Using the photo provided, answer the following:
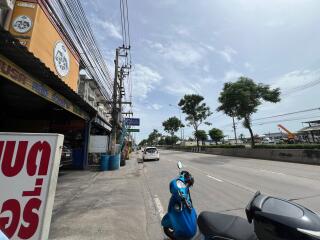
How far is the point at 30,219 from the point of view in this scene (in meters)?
1.90

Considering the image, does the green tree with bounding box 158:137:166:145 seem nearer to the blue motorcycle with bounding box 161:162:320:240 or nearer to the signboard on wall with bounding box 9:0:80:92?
the signboard on wall with bounding box 9:0:80:92

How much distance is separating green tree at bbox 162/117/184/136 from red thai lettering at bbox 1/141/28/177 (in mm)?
76489

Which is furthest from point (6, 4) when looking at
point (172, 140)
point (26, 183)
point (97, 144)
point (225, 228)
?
point (172, 140)

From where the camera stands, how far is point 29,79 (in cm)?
658

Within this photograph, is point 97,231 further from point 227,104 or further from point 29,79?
point 227,104

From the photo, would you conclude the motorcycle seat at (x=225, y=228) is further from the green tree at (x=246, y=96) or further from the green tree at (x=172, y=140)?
the green tree at (x=172, y=140)

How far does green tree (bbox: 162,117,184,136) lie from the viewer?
79.3m

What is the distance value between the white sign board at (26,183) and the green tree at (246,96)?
1097 inches

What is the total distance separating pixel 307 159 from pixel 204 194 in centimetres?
Answer: 1548

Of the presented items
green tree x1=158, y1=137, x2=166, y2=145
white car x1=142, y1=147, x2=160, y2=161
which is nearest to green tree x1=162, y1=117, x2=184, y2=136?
green tree x1=158, y1=137, x2=166, y2=145

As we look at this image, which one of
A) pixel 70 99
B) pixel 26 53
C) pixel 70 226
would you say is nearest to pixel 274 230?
pixel 70 226

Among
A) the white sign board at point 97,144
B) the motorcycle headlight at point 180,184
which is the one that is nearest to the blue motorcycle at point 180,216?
the motorcycle headlight at point 180,184

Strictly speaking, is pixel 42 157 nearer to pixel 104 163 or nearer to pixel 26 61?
pixel 26 61

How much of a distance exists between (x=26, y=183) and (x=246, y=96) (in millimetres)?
28174
